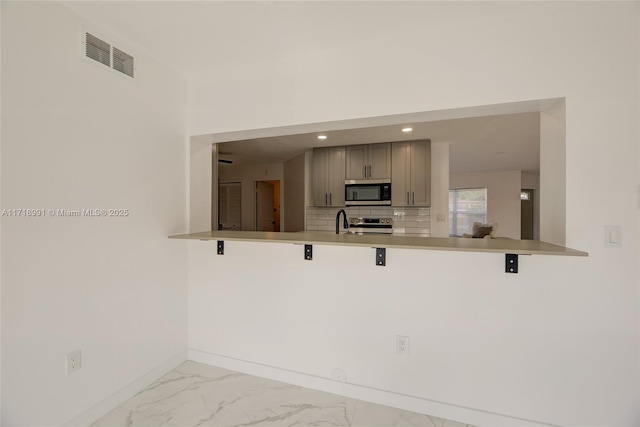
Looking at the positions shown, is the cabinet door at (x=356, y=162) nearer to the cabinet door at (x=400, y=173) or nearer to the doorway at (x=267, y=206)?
the cabinet door at (x=400, y=173)

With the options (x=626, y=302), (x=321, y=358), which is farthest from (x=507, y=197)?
(x=321, y=358)

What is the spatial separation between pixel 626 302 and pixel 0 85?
10.2ft

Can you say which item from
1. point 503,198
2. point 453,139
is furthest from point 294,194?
point 503,198

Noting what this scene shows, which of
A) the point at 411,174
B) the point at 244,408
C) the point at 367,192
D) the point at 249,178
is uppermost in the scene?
the point at 249,178

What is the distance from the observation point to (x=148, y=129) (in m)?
1.99

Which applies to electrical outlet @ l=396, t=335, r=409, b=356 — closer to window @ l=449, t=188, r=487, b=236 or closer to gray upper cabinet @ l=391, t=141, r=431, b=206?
gray upper cabinet @ l=391, t=141, r=431, b=206

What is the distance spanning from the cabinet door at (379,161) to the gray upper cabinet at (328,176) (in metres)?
0.45

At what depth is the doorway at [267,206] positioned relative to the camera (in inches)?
261

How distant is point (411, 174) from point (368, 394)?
3165mm

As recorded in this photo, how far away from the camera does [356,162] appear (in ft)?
14.9

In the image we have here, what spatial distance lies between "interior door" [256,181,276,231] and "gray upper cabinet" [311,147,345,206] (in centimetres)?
223

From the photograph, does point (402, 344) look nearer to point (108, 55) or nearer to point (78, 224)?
point (78, 224)

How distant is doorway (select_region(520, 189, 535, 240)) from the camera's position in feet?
27.3

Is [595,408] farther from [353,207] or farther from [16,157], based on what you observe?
[353,207]
